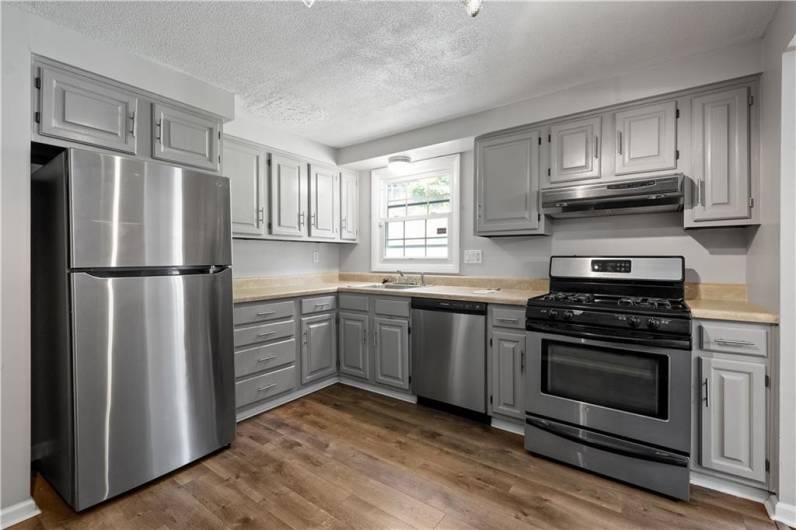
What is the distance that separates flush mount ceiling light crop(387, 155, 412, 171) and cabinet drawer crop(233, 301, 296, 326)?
5.45ft

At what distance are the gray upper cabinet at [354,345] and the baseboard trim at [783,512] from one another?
2.60 m

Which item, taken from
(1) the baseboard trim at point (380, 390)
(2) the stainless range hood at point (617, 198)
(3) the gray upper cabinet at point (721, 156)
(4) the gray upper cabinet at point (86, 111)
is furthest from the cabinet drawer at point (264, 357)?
(3) the gray upper cabinet at point (721, 156)

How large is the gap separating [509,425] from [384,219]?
2.44 m

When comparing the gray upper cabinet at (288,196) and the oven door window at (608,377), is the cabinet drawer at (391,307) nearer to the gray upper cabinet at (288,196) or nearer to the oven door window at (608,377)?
the gray upper cabinet at (288,196)

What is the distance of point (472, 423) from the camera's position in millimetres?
2760

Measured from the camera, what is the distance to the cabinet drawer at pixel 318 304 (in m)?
3.24

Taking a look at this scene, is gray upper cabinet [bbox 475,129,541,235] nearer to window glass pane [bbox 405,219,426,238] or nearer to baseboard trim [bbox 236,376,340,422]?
window glass pane [bbox 405,219,426,238]

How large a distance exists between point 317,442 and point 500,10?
2.71 meters

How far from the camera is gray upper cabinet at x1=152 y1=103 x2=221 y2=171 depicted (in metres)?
2.30

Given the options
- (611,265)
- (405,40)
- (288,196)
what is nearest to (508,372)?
(611,265)

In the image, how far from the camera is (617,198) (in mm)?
2320

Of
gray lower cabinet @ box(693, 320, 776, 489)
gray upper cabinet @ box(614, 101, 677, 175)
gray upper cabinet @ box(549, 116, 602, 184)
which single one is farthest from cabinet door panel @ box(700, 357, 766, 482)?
gray upper cabinet @ box(549, 116, 602, 184)

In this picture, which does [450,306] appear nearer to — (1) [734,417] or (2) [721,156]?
(1) [734,417]

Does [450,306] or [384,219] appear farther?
[384,219]
